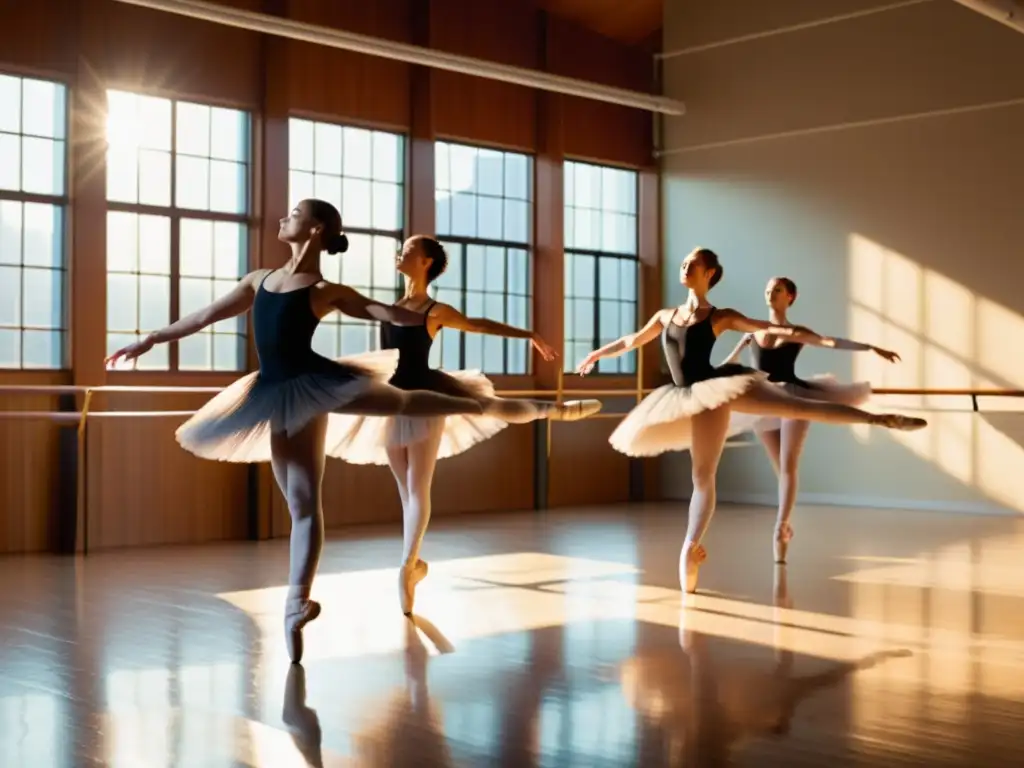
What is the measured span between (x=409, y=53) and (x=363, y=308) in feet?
18.0

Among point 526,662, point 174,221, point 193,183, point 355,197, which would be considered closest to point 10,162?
point 174,221

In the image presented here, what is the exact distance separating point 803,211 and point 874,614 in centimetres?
613

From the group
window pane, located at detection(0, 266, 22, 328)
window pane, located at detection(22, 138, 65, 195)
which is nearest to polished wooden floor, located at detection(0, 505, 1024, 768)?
window pane, located at detection(0, 266, 22, 328)

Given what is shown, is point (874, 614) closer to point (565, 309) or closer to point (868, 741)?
point (868, 741)

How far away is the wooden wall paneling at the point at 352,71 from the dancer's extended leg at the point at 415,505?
4668mm

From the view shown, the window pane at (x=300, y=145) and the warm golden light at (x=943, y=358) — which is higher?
the window pane at (x=300, y=145)

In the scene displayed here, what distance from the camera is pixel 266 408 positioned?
13.6 feet

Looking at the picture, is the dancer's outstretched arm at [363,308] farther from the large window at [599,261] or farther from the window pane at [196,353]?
the large window at [599,261]

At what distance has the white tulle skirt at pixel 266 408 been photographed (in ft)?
13.5

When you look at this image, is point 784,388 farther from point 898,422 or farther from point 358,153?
point 358,153

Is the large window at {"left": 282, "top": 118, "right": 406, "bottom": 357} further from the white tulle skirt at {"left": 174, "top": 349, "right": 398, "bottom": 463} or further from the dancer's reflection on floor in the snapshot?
the dancer's reflection on floor

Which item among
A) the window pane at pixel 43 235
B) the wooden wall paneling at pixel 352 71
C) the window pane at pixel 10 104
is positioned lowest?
the window pane at pixel 43 235

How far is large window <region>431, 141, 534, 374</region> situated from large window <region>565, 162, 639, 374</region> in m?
Result: 0.51

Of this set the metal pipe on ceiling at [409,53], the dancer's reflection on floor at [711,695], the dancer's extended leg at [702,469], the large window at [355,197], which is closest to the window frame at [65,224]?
the metal pipe on ceiling at [409,53]
